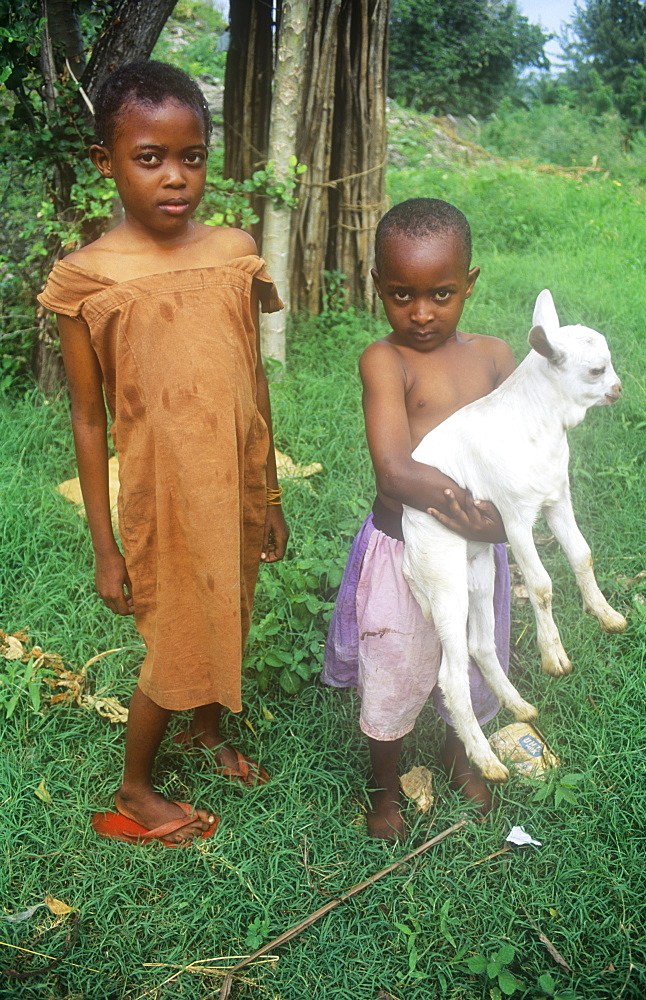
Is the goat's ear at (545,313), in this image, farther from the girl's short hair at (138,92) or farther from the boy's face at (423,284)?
the girl's short hair at (138,92)

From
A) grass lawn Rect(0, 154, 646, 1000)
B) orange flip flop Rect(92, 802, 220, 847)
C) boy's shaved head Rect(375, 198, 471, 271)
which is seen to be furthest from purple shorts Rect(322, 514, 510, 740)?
boy's shaved head Rect(375, 198, 471, 271)

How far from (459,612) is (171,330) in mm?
903

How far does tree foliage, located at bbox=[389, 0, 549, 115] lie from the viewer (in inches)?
562

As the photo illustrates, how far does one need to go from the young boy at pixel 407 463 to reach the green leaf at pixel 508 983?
47 cm

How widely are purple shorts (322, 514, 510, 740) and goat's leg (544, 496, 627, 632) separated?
0.46m

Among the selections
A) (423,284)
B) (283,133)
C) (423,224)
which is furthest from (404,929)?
(283,133)

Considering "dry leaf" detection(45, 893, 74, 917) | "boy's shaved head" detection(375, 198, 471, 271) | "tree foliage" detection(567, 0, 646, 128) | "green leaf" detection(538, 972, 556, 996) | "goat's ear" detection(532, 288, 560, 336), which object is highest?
"tree foliage" detection(567, 0, 646, 128)

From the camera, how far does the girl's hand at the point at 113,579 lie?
1.95 meters

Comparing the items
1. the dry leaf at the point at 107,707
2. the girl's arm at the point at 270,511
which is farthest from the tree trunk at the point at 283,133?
the dry leaf at the point at 107,707

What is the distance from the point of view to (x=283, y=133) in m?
3.56

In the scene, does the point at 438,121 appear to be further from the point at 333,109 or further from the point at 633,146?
the point at 333,109

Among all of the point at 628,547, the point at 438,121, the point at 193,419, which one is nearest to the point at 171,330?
the point at 193,419

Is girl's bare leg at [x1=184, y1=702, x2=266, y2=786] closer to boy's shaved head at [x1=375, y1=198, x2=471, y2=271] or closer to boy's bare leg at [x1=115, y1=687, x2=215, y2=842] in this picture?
boy's bare leg at [x1=115, y1=687, x2=215, y2=842]

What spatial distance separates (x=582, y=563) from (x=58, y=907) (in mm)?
1656
